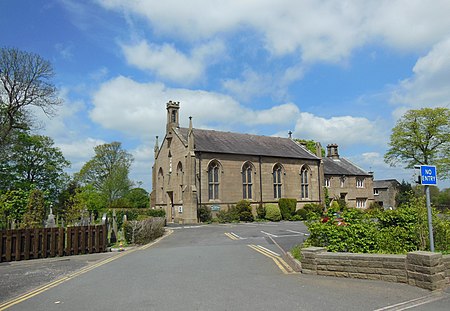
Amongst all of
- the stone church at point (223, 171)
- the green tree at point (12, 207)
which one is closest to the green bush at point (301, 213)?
the stone church at point (223, 171)

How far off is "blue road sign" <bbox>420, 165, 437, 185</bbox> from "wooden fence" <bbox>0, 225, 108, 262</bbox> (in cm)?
1415

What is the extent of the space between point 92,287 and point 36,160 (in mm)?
42736

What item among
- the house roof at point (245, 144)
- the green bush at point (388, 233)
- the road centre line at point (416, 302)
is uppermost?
the house roof at point (245, 144)

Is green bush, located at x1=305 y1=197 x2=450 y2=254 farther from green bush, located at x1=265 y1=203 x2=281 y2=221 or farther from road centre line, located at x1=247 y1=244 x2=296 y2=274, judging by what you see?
green bush, located at x1=265 y1=203 x2=281 y2=221

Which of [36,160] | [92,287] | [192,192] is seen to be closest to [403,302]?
[92,287]

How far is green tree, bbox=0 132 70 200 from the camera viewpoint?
41.1 metres

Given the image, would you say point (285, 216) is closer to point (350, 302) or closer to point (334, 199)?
point (334, 199)

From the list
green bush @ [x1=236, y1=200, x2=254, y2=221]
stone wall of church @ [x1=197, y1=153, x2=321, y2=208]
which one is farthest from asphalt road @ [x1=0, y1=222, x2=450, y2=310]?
stone wall of church @ [x1=197, y1=153, x2=321, y2=208]

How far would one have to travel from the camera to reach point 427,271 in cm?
721

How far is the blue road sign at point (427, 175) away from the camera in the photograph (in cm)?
836

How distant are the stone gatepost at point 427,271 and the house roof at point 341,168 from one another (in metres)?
43.8

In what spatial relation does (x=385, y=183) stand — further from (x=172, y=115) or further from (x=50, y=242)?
(x=50, y=242)

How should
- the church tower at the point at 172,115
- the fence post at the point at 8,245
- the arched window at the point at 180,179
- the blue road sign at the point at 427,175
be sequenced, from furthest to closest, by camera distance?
the church tower at the point at 172,115 → the arched window at the point at 180,179 → the fence post at the point at 8,245 → the blue road sign at the point at 427,175

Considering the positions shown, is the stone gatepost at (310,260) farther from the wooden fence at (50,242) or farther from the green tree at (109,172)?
the green tree at (109,172)
